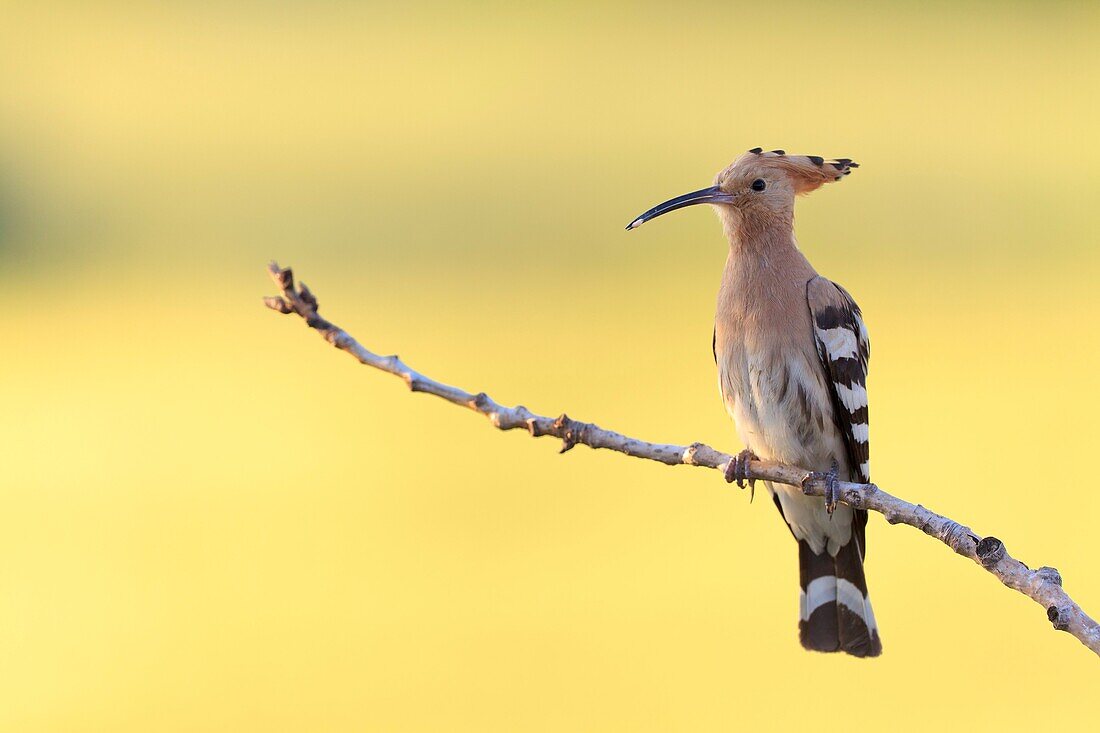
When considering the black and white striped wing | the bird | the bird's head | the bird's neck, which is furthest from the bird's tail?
the bird's head

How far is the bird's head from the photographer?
306 cm

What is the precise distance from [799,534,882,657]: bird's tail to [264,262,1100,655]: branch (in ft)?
3.88

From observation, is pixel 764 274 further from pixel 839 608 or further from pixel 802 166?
pixel 839 608

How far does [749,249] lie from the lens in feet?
10.0

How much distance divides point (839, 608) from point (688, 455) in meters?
1.31

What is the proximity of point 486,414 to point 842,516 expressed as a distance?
156cm

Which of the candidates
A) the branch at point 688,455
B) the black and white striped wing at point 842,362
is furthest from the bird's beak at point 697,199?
the branch at point 688,455

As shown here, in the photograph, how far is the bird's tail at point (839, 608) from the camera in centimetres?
327

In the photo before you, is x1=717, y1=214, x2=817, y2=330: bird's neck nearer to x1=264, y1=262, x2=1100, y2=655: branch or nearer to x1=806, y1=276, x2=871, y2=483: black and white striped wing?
x1=806, y1=276, x2=871, y2=483: black and white striped wing

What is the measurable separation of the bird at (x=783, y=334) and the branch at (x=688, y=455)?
2.61 ft

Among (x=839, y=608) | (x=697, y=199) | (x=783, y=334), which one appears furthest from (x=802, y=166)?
(x=839, y=608)

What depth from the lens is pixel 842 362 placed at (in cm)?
300

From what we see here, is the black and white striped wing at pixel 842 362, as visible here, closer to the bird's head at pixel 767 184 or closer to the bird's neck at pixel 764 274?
the bird's neck at pixel 764 274

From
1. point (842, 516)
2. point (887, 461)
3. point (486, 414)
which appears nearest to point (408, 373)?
point (486, 414)
